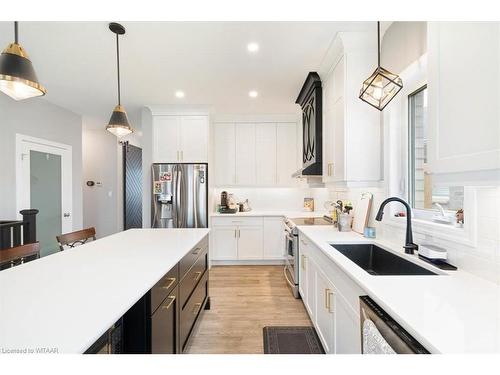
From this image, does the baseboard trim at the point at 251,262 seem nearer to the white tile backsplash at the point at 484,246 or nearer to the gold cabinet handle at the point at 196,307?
the gold cabinet handle at the point at 196,307

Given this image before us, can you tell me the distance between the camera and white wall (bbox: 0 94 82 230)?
3037 millimetres

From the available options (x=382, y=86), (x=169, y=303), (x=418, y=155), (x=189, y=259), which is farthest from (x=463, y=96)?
(x=189, y=259)

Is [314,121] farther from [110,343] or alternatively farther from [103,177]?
[103,177]

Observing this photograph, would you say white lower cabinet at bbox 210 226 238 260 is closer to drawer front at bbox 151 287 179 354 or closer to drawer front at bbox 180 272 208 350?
drawer front at bbox 180 272 208 350

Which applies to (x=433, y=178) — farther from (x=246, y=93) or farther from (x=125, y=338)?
(x=246, y=93)

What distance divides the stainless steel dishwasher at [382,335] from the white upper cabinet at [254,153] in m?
3.41

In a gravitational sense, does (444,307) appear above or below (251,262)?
above

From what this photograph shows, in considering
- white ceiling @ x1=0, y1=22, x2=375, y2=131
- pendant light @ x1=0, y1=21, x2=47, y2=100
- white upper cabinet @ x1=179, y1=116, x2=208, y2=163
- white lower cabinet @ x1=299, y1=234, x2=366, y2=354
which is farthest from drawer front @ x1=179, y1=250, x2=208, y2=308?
white ceiling @ x1=0, y1=22, x2=375, y2=131

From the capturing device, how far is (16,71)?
1.17 metres

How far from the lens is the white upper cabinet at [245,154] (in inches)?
171

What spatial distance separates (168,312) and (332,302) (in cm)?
105

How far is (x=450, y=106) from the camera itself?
0.92 metres

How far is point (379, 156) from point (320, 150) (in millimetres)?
723

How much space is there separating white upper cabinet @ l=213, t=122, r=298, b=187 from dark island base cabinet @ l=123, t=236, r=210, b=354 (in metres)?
2.27
